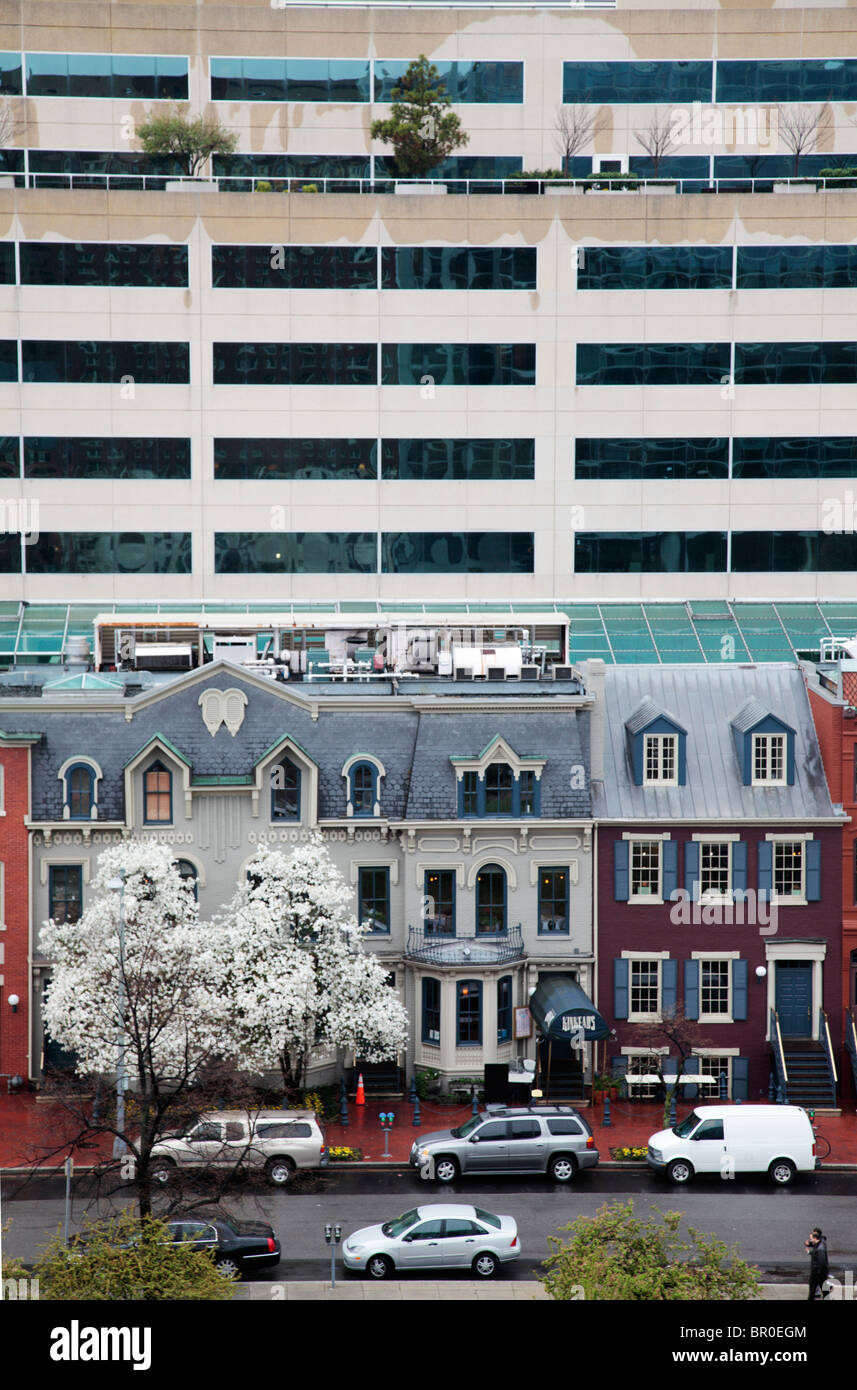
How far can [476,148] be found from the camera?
278ft

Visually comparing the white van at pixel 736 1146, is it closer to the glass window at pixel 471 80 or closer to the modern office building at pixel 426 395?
the modern office building at pixel 426 395

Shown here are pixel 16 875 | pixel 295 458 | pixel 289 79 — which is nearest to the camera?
pixel 16 875

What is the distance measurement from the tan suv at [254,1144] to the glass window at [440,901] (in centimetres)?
800

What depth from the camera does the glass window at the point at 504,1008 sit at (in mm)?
51031

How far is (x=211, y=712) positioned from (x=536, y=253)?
97.4ft

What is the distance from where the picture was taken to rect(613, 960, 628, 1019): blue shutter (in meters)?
51.8

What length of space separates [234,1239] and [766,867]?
69.7 feet

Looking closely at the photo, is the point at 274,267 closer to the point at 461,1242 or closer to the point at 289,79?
the point at 289,79

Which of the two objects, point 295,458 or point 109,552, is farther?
point 109,552

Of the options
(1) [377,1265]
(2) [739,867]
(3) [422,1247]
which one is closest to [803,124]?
(2) [739,867]

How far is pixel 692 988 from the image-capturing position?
51844 millimetres

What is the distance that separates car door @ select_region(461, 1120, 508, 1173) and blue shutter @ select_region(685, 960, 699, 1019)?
942cm

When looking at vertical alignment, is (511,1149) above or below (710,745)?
below

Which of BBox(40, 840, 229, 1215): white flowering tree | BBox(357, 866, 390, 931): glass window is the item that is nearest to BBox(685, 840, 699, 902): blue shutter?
BBox(357, 866, 390, 931): glass window
